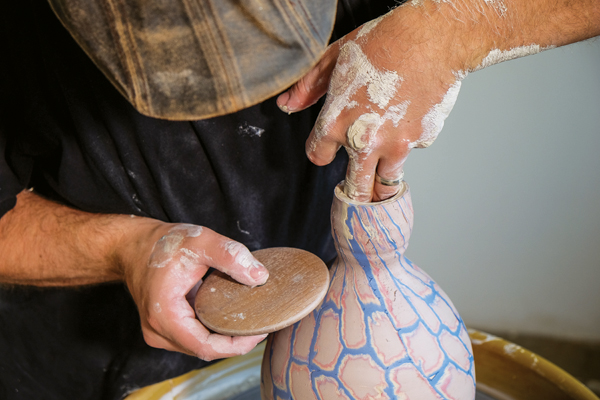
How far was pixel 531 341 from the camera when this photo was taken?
179cm

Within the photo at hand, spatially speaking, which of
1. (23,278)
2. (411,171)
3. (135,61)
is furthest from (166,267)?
(411,171)

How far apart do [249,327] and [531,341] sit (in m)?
1.48

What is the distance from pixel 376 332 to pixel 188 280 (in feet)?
1.09

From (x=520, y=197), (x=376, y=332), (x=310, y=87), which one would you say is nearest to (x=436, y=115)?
(x=310, y=87)

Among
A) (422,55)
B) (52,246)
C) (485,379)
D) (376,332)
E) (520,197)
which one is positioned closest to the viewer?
(422,55)

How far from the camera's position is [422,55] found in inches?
27.0

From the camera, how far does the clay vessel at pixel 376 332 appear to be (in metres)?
0.78

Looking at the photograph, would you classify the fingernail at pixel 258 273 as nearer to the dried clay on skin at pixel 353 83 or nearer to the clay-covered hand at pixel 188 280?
the clay-covered hand at pixel 188 280

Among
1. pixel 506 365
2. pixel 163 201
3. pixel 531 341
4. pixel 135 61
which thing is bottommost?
pixel 531 341

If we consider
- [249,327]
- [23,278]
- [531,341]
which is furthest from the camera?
[531,341]

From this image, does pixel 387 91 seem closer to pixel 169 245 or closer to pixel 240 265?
pixel 240 265

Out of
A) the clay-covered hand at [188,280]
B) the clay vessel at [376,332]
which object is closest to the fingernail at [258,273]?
the clay-covered hand at [188,280]

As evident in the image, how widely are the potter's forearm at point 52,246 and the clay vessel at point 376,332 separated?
0.49 metres

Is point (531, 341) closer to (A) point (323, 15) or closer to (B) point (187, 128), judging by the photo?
(B) point (187, 128)
